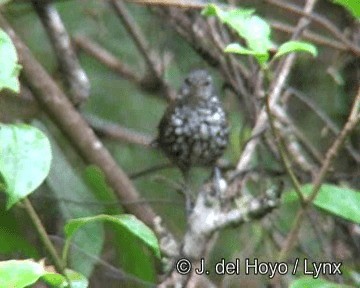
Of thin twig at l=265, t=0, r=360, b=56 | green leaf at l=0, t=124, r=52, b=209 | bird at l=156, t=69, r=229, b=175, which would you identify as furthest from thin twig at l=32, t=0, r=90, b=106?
green leaf at l=0, t=124, r=52, b=209

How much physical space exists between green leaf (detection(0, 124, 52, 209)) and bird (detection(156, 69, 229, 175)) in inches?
40.6

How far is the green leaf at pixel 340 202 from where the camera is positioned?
131 centimetres

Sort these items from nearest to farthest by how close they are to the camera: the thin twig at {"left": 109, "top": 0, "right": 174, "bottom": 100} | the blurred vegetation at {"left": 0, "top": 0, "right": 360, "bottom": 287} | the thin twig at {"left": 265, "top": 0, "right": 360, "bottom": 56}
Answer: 1. the blurred vegetation at {"left": 0, "top": 0, "right": 360, "bottom": 287}
2. the thin twig at {"left": 265, "top": 0, "right": 360, "bottom": 56}
3. the thin twig at {"left": 109, "top": 0, "right": 174, "bottom": 100}

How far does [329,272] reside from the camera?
1.80m

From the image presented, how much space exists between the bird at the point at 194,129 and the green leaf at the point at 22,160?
3.38ft

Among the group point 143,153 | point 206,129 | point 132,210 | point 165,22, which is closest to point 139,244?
point 132,210

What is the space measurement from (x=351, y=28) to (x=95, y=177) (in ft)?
3.18

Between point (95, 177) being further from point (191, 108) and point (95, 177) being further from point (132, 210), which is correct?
point (191, 108)

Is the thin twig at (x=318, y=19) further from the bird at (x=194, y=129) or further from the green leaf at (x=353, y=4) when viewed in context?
the green leaf at (x=353, y=4)

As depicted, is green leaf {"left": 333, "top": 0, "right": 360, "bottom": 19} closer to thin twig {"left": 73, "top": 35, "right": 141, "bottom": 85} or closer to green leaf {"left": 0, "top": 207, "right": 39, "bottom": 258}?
green leaf {"left": 0, "top": 207, "right": 39, "bottom": 258}

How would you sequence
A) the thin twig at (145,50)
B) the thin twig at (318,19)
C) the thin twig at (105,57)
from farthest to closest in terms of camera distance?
the thin twig at (105,57) < the thin twig at (145,50) < the thin twig at (318,19)

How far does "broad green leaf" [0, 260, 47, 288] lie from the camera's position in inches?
34.7

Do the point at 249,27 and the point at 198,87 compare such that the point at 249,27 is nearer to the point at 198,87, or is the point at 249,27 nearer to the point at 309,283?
the point at 309,283

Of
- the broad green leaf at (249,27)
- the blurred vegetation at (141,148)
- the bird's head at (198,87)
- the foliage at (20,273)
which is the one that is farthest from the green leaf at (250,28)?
the bird's head at (198,87)
